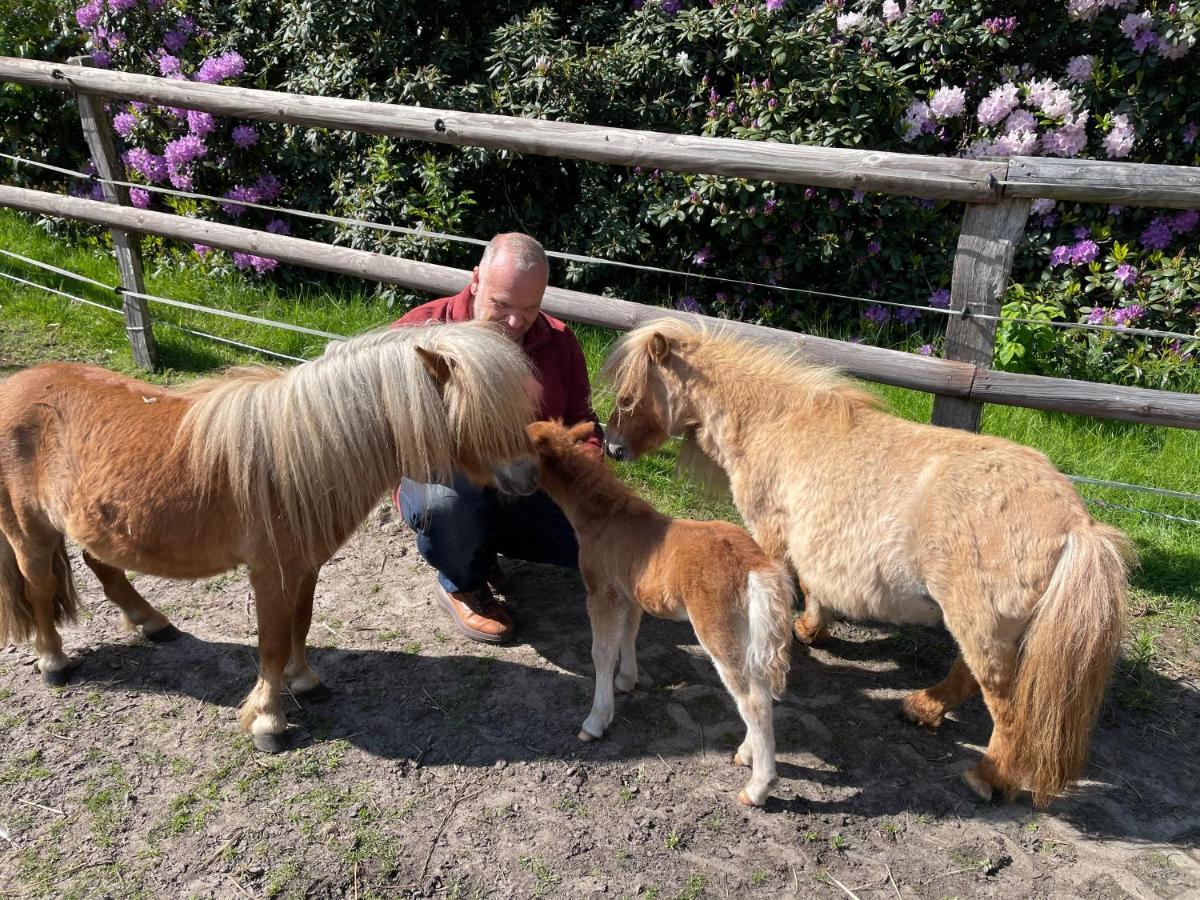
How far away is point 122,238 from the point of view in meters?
6.04

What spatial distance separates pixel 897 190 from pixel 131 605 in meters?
3.80

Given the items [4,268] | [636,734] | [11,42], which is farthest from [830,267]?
[11,42]

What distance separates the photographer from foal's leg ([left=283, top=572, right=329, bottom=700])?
3.45 meters

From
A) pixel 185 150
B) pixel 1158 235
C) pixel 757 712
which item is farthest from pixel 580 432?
pixel 185 150

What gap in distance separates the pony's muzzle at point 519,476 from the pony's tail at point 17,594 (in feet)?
6.26

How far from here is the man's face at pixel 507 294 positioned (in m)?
3.48

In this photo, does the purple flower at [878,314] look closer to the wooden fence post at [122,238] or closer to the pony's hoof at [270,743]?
the pony's hoof at [270,743]

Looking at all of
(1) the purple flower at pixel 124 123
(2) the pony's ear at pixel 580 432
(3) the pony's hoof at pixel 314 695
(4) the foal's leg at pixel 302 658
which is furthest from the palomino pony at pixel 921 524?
(1) the purple flower at pixel 124 123

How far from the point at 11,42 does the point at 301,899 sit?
852cm

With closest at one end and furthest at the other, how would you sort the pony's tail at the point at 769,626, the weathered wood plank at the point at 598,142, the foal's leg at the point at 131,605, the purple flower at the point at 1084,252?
the pony's tail at the point at 769,626, the weathered wood plank at the point at 598,142, the foal's leg at the point at 131,605, the purple flower at the point at 1084,252

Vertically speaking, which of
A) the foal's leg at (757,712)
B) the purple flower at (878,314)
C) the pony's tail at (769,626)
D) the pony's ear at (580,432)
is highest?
the purple flower at (878,314)

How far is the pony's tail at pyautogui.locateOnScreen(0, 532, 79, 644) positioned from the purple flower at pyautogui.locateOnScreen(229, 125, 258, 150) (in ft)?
14.5

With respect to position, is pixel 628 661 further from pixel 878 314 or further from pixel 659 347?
pixel 878 314

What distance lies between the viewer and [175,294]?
7.05 meters
